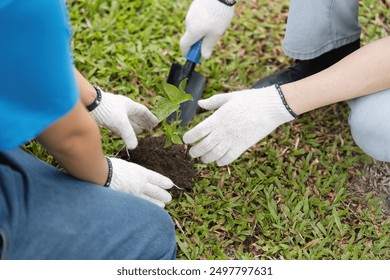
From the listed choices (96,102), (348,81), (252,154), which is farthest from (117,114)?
(348,81)

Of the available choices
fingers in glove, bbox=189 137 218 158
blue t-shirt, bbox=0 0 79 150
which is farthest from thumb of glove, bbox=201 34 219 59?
blue t-shirt, bbox=0 0 79 150

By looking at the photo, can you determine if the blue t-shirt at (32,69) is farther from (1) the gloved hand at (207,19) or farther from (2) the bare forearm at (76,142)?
(1) the gloved hand at (207,19)

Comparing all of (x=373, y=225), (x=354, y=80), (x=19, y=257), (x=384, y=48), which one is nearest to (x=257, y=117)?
(x=354, y=80)

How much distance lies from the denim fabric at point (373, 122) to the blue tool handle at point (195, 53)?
590 millimetres

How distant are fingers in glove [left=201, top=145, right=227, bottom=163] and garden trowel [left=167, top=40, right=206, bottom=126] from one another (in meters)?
0.26

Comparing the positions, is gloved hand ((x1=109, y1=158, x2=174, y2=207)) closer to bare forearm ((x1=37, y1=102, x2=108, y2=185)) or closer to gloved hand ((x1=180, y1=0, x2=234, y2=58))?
bare forearm ((x1=37, y1=102, x2=108, y2=185))

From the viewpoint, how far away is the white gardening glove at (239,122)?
1.69 m

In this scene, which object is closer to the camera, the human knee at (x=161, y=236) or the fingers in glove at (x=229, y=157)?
the human knee at (x=161, y=236)

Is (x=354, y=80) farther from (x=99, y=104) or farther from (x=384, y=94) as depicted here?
(x=99, y=104)

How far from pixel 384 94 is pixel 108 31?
115cm

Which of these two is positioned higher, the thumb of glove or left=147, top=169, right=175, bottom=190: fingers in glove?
the thumb of glove

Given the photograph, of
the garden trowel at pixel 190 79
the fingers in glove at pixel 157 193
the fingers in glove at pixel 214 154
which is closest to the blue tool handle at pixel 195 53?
the garden trowel at pixel 190 79

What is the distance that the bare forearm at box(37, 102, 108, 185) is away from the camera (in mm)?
1165

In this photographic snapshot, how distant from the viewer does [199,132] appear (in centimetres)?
172
